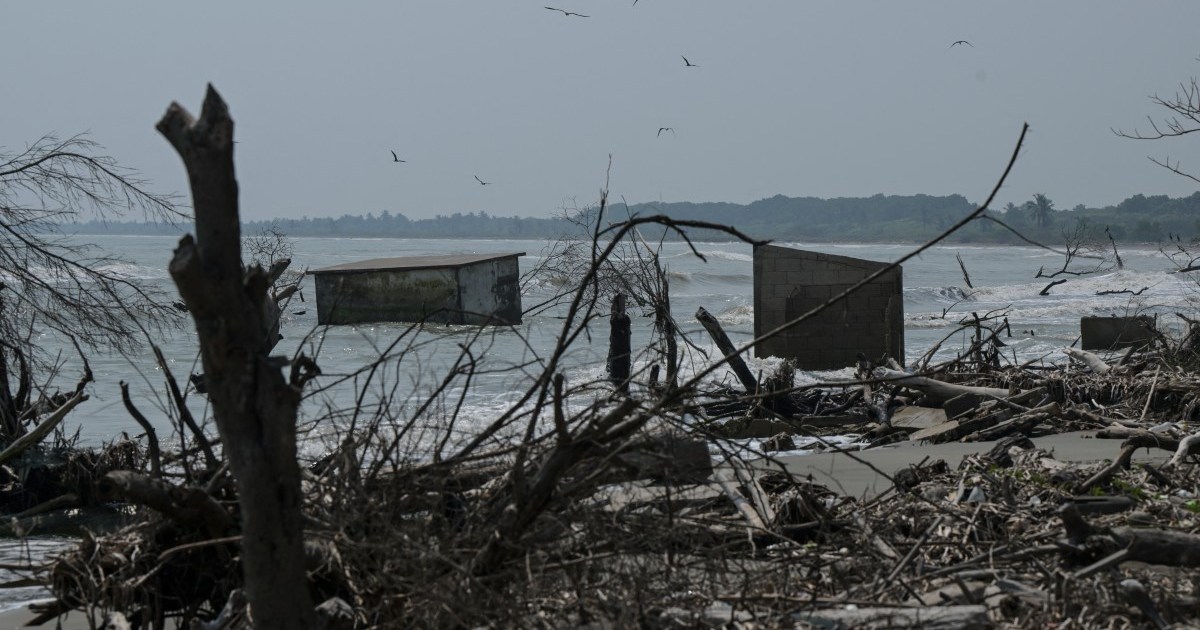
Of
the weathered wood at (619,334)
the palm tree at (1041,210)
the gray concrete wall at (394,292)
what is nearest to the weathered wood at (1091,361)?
the weathered wood at (619,334)

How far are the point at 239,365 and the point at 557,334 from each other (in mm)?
26425

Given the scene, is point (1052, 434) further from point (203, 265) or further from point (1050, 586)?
point (203, 265)

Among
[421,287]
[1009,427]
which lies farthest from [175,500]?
[421,287]

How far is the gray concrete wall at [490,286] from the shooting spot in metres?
32.2

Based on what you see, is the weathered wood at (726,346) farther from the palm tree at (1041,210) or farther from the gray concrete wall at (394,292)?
the palm tree at (1041,210)

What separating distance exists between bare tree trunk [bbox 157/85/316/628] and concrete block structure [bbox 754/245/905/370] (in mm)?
16459

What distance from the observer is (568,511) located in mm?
3930

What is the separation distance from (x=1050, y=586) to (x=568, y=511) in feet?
5.72

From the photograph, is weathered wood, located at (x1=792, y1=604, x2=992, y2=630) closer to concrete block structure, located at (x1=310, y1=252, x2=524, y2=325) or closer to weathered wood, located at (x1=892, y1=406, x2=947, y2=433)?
weathered wood, located at (x1=892, y1=406, x2=947, y2=433)

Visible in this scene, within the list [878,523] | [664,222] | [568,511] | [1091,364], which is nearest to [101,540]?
[568,511]

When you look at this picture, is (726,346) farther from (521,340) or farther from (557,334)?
(557,334)

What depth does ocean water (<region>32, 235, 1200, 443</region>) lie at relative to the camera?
6.18 metres

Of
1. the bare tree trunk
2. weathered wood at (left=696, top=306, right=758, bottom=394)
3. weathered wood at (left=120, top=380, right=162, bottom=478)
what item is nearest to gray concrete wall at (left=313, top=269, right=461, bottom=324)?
weathered wood at (left=696, top=306, right=758, bottom=394)

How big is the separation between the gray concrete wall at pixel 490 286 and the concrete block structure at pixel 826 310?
11244mm
